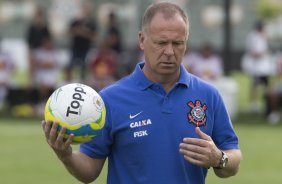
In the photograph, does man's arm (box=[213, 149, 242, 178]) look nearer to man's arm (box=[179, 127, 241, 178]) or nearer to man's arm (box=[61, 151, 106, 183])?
man's arm (box=[179, 127, 241, 178])

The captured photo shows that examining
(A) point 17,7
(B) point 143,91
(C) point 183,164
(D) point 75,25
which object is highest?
(B) point 143,91

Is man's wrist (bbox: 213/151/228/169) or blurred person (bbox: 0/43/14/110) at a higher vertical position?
man's wrist (bbox: 213/151/228/169)

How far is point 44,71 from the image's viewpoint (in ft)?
84.5

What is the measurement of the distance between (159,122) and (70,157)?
0.62 meters

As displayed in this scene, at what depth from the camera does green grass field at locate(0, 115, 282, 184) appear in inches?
582

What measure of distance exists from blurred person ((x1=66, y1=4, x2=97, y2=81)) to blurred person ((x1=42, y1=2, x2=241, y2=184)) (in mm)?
19411

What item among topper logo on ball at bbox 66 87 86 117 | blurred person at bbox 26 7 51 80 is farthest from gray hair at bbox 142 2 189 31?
blurred person at bbox 26 7 51 80

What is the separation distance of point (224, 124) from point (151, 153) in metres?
0.56

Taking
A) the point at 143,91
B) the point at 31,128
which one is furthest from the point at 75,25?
the point at 143,91

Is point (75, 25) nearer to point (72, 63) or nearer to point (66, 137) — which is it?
point (72, 63)

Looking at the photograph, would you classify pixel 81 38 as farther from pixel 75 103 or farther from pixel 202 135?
pixel 202 135

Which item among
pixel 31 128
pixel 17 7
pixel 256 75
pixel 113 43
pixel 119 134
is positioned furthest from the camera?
pixel 17 7

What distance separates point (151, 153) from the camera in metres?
6.18

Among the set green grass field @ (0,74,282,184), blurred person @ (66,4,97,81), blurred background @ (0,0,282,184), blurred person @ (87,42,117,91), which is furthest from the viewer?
blurred person @ (66,4,97,81)
